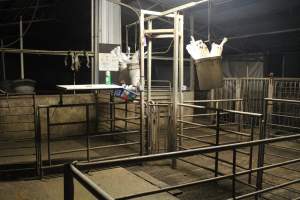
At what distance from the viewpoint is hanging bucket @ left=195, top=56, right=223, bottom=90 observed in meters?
3.96

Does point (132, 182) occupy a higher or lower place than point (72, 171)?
lower

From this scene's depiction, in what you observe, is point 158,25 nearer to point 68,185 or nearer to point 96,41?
point 96,41

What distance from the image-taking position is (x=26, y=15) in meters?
8.96

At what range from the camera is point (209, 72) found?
13.1ft

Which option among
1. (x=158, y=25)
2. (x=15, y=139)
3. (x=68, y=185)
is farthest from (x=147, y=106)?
(x=158, y=25)

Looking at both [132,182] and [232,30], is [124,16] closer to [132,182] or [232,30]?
[232,30]

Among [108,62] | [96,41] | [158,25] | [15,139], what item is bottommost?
[15,139]

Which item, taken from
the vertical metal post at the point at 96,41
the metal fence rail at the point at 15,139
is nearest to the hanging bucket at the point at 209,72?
the metal fence rail at the point at 15,139

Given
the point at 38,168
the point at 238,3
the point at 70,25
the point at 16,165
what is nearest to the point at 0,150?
the point at 16,165

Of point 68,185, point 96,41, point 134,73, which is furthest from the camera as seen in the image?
point 96,41

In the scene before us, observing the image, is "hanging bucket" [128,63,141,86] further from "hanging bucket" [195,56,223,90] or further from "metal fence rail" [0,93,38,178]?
"metal fence rail" [0,93,38,178]

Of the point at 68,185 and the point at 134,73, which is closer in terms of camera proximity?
the point at 68,185

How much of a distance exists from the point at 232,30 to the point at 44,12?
235 inches

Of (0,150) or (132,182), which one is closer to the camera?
(132,182)
